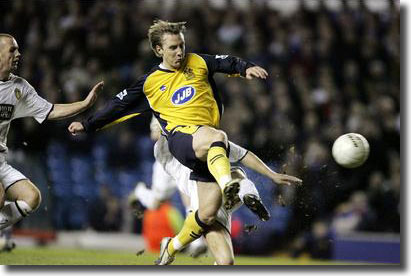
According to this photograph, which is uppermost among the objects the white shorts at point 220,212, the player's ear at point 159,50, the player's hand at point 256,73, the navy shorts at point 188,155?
the player's ear at point 159,50

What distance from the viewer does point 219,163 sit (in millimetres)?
4000

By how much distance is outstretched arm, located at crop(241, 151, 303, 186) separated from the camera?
454 centimetres

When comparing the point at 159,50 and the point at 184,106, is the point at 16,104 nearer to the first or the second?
the point at 159,50

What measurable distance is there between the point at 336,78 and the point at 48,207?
3.00m

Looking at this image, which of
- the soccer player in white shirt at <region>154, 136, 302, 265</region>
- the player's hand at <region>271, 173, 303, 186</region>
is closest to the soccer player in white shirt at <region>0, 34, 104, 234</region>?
the soccer player in white shirt at <region>154, 136, 302, 265</region>

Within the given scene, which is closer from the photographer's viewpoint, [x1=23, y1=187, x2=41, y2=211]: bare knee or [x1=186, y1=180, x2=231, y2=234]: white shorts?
[x1=186, y1=180, x2=231, y2=234]: white shorts

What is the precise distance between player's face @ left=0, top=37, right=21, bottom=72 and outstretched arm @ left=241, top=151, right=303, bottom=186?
156 centimetres

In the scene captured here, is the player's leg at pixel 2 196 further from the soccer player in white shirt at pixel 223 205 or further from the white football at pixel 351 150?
the white football at pixel 351 150

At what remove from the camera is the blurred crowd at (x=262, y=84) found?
6.59 metres

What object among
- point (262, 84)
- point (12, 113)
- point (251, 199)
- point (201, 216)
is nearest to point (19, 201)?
point (12, 113)

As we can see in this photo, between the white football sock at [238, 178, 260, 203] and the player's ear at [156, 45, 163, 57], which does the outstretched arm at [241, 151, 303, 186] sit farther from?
the player's ear at [156, 45, 163, 57]

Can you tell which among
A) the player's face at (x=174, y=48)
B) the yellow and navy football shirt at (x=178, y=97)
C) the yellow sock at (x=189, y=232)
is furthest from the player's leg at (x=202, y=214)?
the player's face at (x=174, y=48)

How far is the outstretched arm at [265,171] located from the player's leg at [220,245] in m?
0.46

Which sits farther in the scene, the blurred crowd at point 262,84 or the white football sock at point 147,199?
the blurred crowd at point 262,84
